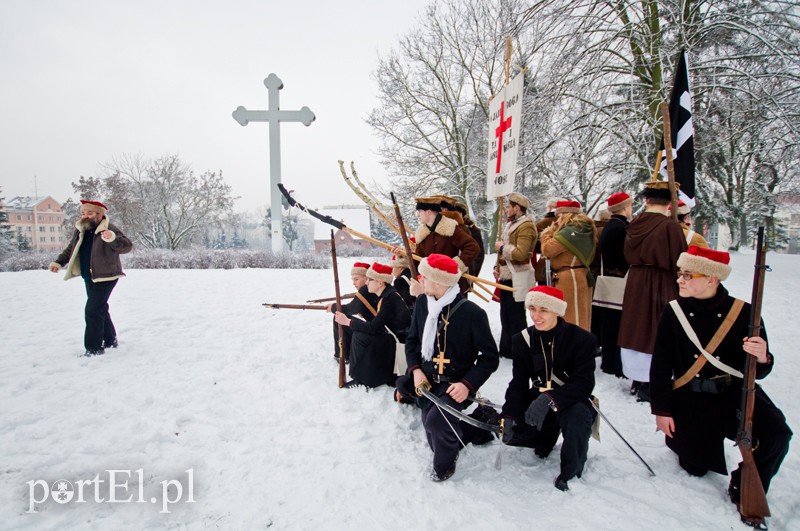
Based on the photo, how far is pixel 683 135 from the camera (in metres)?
3.96

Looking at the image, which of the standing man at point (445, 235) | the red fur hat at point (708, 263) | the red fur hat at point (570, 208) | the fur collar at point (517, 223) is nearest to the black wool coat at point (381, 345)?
the standing man at point (445, 235)

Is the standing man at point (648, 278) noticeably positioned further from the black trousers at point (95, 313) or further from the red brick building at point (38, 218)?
the red brick building at point (38, 218)

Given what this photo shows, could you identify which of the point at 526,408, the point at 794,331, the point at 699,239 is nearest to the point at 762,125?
the point at 794,331

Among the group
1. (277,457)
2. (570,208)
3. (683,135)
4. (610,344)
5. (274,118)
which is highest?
(274,118)

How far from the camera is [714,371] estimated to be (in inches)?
90.7

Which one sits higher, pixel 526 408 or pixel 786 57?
pixel 786 57

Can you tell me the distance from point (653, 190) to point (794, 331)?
3.94 meters

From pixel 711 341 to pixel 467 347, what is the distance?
139cm

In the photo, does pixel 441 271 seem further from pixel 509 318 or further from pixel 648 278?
pixel 509 318

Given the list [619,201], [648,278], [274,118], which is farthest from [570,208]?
[274,118]

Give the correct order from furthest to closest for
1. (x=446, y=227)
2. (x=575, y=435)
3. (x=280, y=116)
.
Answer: (x=280, y=116)
(x=446, y=227)
(x=575, y=435)

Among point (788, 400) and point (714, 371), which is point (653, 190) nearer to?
point (714, 371)

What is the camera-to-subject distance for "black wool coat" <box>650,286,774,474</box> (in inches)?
87.8

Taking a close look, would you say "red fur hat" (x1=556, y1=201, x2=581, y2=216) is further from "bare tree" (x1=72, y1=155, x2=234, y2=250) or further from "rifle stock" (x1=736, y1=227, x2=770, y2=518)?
"bare tree" (x1=72, y1=155, x2=234, y2=250)
